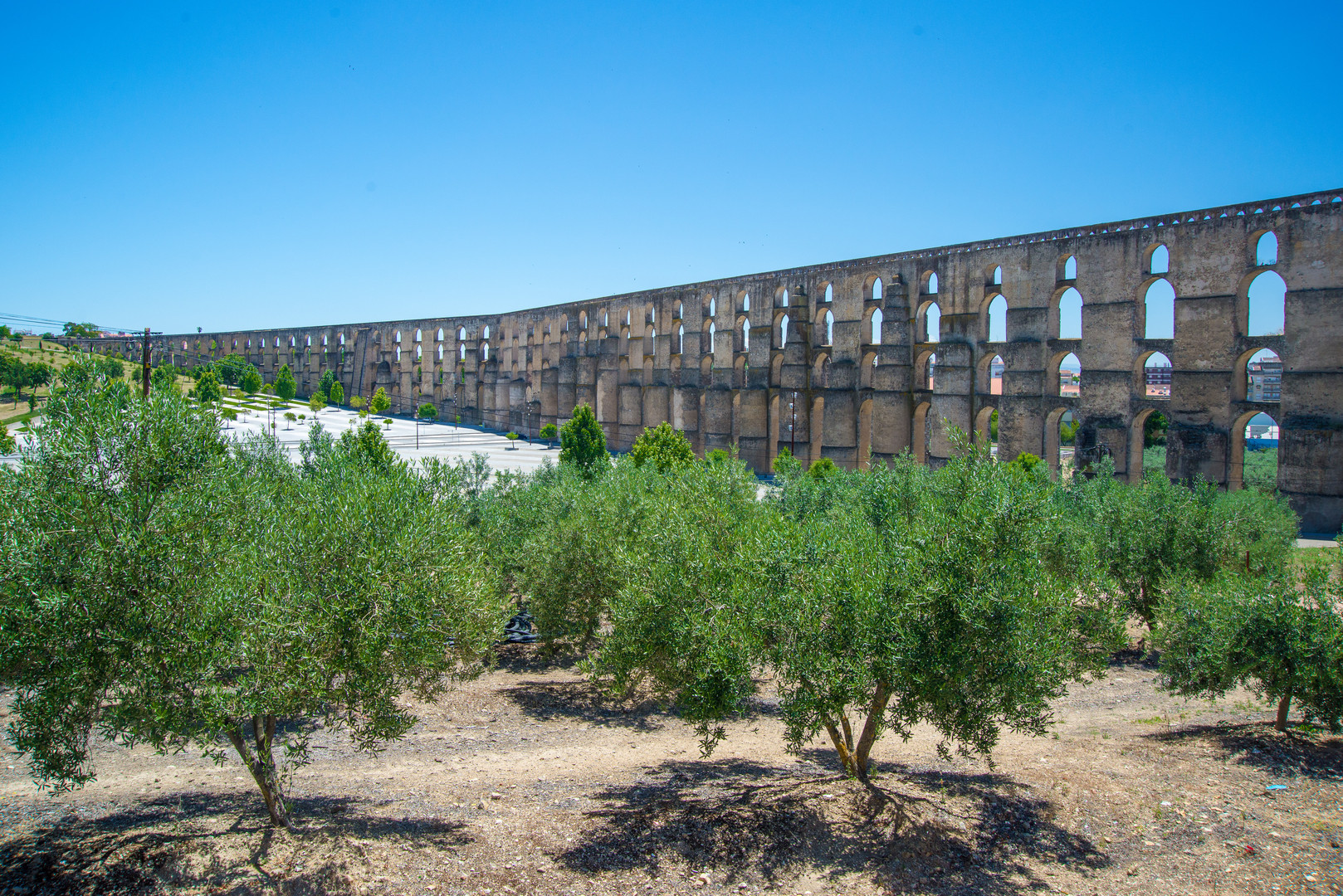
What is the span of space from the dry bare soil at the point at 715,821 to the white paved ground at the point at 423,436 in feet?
119

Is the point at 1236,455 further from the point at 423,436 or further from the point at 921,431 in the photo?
the point at 423,436

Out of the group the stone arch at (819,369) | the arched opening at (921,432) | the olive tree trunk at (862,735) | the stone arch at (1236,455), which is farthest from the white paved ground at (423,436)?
the olive tree trunk at (862,735)

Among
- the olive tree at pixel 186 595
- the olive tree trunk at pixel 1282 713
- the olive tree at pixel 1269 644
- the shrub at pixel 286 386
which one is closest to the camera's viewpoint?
the olive tree at pixel 186 595

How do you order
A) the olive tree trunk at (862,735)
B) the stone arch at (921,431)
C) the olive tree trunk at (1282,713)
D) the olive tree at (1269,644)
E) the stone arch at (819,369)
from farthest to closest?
the stone arch at (819,369)
the stone arch at (921,431)
the olive tree trunk at (1282,713)
the olive tree at (1269,644)
the olive tree trunk at (862,735)

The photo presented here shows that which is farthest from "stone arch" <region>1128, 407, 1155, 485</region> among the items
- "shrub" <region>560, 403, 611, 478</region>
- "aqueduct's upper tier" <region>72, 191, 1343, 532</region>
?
"shrub" <region>560, 403, 611, 478</region>

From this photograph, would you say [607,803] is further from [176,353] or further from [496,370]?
[176,353]

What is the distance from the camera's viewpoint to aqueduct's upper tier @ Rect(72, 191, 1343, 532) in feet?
94.5

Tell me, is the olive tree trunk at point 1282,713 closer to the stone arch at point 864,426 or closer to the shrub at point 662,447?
the shrub at point 662,447

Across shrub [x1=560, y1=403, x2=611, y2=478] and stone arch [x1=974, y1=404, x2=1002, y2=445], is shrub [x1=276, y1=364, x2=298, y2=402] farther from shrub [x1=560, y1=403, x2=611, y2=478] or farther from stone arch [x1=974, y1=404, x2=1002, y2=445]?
stone arch [x1=974, y1=404, x2=1002, y2=445]

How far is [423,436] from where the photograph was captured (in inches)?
2603

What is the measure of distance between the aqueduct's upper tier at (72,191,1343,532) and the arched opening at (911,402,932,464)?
85mm

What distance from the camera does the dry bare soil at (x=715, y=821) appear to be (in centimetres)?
882

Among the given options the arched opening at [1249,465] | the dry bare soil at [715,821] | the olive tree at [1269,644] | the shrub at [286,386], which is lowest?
the dry bare soil at [715,821]

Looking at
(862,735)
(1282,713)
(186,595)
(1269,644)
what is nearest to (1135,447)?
(1282,713)
